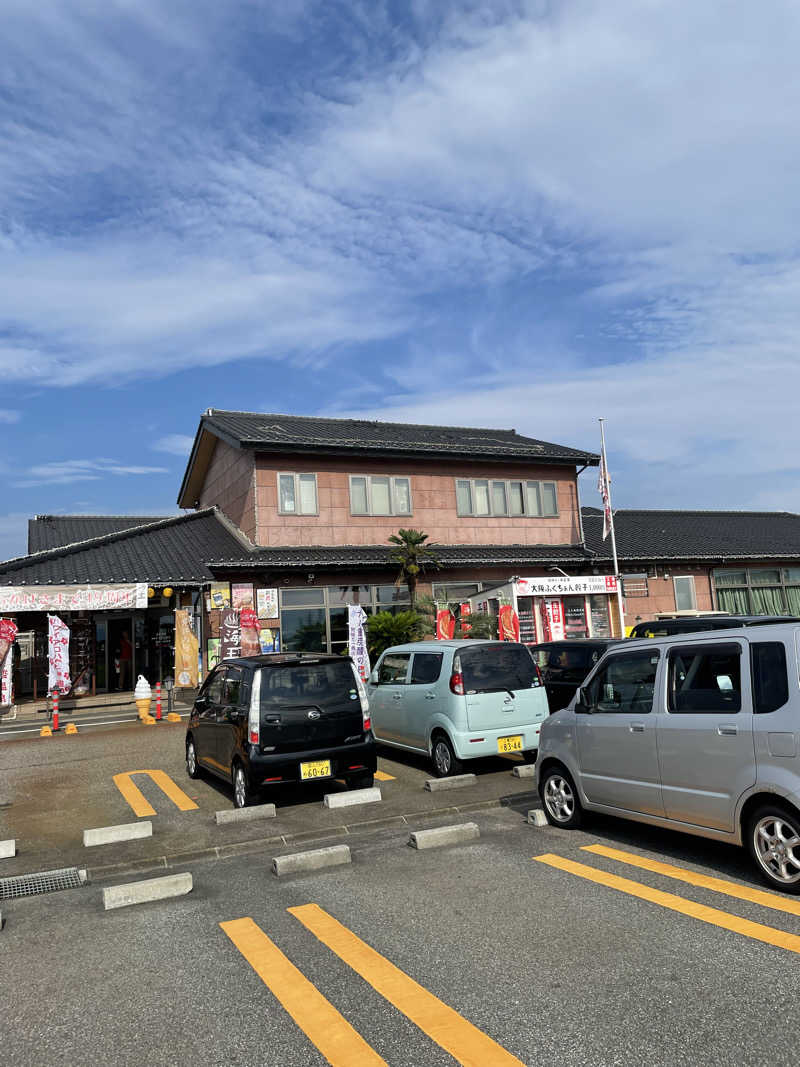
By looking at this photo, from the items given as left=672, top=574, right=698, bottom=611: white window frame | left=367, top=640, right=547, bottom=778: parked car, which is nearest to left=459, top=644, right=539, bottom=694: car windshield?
left=367, top=640, right=547, bottom=778: parked car

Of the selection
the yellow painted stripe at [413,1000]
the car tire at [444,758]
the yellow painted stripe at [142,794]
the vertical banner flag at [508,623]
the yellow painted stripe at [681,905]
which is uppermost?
the vertical banner flag at [508,623]

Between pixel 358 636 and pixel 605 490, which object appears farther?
pixel 605 490

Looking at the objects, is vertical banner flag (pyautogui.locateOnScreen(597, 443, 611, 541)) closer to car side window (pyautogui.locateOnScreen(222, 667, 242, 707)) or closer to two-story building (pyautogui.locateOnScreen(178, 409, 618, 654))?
two-story building (pyautogui.locateOnScreen(178, 409, 618, 654))

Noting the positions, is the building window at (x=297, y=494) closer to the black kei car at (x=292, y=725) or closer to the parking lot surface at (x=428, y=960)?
the black kei car at (x=292, y=725)

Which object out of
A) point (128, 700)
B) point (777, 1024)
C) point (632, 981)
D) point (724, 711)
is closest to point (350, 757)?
point (724, 711)

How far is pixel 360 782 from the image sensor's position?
9.84 metres

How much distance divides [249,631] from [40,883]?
13003 millimetres

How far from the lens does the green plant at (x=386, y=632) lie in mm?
19750

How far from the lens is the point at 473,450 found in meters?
23.6

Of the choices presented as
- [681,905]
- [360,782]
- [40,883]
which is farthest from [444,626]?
[681,905]

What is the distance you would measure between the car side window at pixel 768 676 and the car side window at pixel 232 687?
582cm

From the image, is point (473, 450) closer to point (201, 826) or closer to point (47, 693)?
point (47, 693)

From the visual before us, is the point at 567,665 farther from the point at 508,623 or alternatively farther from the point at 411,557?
the point at 411,557

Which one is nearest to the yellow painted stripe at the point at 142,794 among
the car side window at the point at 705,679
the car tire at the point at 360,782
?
the car tire at the point at 360,782
